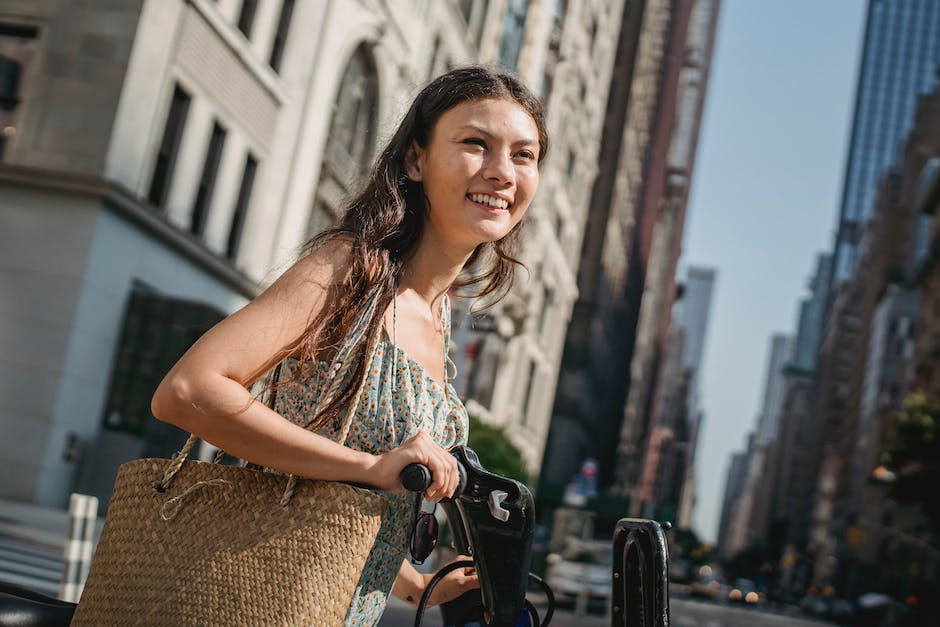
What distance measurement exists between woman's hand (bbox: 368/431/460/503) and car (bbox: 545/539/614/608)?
22612 millimetres

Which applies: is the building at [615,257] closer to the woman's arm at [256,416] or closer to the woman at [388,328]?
the woman at [388,328]

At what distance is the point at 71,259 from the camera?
18.4 metres

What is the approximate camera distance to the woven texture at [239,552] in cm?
199

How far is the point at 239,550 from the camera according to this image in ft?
6.56

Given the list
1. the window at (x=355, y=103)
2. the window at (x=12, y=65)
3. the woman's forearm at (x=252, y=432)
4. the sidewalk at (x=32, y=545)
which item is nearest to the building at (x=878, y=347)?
the window at (x=355, y=103)

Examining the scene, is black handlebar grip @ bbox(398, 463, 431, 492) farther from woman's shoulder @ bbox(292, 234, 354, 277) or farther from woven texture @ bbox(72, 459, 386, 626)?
woman's shoulder @ bbox(292, 234, 354, 277)

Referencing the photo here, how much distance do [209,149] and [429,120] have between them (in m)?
21.0

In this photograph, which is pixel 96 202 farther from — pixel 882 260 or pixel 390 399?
pixel 882 260

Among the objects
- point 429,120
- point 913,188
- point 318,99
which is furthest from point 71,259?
point 913,188

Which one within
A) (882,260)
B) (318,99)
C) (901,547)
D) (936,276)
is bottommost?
(901,547)

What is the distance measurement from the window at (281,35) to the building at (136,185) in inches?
1.2

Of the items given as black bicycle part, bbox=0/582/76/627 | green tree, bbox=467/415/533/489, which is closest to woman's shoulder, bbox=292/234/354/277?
black bicycle part, bbox=0/582/76/627

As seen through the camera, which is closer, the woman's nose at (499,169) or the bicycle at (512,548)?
the bicycle at (512,548)

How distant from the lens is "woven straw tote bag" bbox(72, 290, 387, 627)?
1.99 meters
